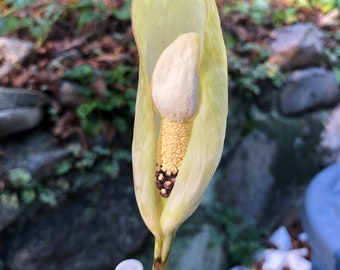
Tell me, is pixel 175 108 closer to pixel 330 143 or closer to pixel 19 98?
pixel 19 98

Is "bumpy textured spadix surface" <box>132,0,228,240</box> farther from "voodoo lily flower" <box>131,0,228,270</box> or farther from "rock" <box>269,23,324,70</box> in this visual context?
"rock" <box>269,23,324,70</box>

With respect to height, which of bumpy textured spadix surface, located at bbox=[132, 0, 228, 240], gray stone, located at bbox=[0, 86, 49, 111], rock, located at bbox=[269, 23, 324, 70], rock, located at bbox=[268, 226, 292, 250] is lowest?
rock, located at bbox=[268, 226, 292, 250]

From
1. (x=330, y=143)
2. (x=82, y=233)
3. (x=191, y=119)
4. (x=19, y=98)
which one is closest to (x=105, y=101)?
(x=19, y=98)

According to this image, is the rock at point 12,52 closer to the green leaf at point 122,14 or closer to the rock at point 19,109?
the rock at point 19,109

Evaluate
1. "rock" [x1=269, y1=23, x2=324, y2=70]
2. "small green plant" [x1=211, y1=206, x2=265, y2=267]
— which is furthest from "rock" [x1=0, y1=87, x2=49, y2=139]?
"rock" [x1=269, y1=23, x2=324, y2=70]

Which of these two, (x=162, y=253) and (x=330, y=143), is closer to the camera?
(x=162, y=253)

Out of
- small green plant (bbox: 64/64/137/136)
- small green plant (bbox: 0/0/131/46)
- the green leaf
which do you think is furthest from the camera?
the green leaf
